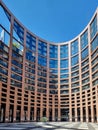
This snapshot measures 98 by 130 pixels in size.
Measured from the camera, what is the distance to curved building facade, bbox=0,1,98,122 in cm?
8525

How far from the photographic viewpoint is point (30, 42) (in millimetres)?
108938

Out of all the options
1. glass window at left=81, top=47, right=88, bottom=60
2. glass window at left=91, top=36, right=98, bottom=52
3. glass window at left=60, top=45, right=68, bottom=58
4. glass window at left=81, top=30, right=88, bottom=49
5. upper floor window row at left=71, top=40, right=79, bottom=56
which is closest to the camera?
glass window at left=91, top=36, right=98, bottom=52

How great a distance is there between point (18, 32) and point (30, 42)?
492 inches

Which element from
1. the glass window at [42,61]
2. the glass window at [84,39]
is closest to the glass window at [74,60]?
the glass window at [84,39]

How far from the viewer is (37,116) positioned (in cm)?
10300

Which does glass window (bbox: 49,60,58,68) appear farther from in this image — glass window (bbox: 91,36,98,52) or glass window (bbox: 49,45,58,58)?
glass window (bbox: 91,36,98,52)

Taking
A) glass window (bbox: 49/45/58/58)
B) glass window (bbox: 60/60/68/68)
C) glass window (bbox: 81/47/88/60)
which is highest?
glass window (bbox: 49/45/58/58)

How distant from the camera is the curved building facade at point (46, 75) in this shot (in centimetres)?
8525

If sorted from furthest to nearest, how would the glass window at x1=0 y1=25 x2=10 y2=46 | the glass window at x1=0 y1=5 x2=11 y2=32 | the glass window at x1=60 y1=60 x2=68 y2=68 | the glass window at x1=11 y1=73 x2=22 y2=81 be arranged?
the glass window at x1=60 y1=60 x2=68 y2=68 < the glass window at x1=11 y1=73 x2=22 y2=81 < the glass window at x1=0 y1=5 x2=11 y2=32 < the glass window at x1=0 y1=25 x2=10 y2=46

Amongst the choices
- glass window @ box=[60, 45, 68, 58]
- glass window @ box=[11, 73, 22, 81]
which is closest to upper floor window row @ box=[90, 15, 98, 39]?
glass window @ box=[60, 45, 68, 58]

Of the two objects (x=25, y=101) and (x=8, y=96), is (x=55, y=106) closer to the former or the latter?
(x=25, y=101)

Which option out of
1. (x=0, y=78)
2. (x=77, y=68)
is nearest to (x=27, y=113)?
(x=0, y=78)

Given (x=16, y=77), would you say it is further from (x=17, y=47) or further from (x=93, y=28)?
(x=93, y=28)

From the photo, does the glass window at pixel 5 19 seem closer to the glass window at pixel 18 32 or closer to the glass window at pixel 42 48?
the glass window at pixel 18 32
